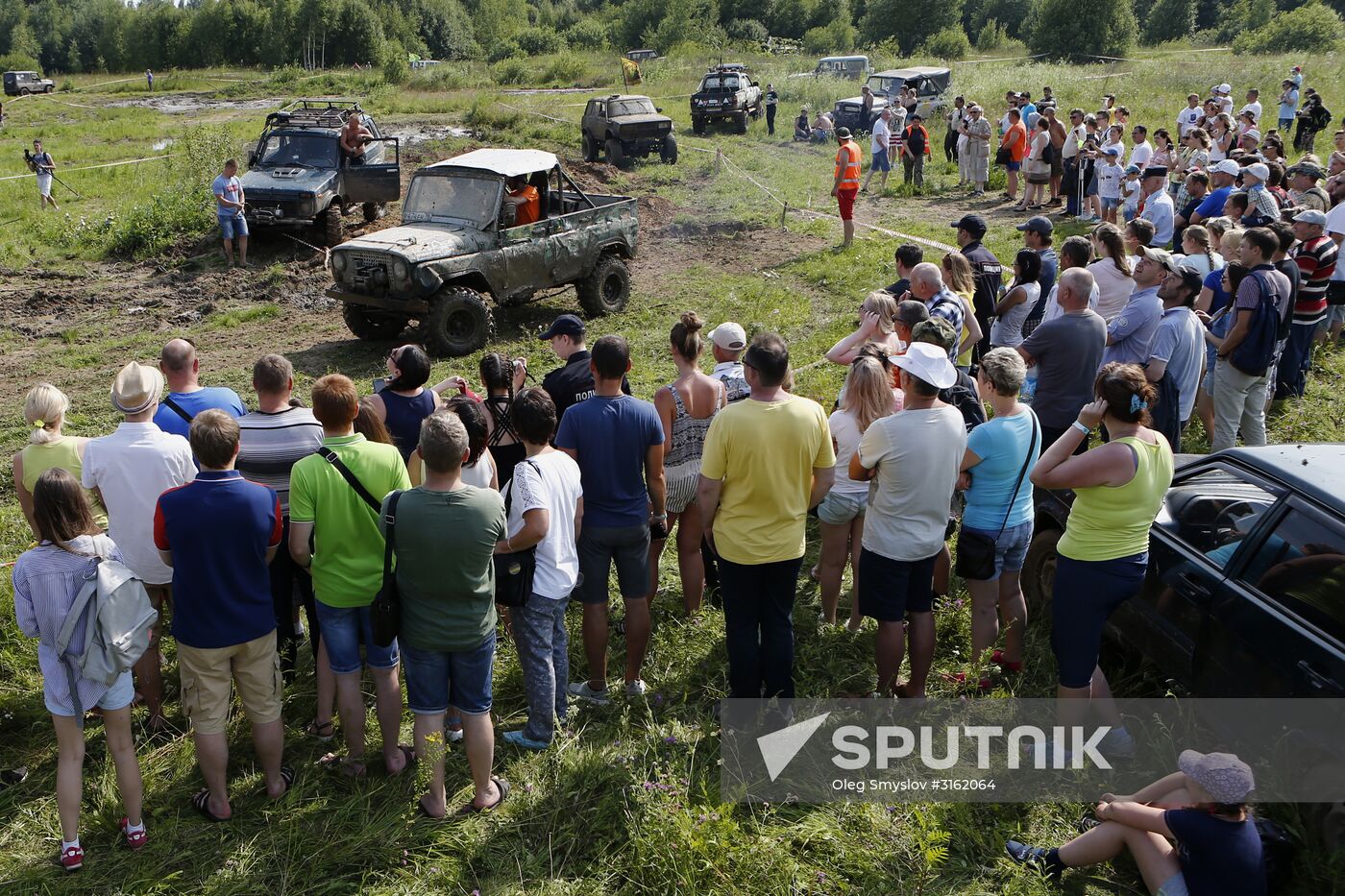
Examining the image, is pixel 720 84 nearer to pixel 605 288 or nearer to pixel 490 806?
pixel 605 288

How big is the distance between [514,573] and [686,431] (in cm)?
144

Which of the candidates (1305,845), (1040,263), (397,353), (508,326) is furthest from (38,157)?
(1305,845)

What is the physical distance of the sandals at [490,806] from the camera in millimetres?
4051

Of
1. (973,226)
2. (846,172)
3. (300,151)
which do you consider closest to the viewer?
(973,226)

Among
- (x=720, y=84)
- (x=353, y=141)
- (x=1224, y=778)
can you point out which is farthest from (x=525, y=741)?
(x=720, y=84)

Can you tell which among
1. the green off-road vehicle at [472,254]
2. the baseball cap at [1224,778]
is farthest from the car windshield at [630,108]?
the baseball cap at [1224,778]

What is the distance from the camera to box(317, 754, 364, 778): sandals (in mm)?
4309

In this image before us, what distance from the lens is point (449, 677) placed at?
13.0 ft

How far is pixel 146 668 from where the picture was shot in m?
4.65

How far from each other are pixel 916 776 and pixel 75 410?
26.9 ft

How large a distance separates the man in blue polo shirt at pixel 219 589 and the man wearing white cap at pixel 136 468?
1.67 ft

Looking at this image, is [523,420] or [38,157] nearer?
[523,420]

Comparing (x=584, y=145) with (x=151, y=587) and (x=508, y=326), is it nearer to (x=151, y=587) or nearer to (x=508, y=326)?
(x=508, y=326)

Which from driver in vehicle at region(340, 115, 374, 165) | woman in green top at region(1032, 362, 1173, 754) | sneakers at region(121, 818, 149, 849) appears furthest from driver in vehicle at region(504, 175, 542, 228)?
sneakers at region(121, 818, 149, 849)
